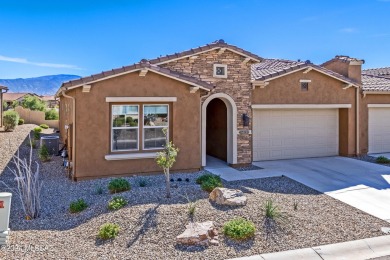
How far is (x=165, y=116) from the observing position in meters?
13.2

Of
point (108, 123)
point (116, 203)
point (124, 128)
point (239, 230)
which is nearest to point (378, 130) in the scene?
point (124, 128)

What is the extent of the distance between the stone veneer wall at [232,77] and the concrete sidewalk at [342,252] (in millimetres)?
8133

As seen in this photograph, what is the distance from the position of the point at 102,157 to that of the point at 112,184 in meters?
2.36

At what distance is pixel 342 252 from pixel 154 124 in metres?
8.11

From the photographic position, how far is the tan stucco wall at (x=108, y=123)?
11.9 meters

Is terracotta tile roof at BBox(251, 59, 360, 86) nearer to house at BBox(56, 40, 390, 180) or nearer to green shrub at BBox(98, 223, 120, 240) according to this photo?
house at BBox(56, 40, 390, 180)

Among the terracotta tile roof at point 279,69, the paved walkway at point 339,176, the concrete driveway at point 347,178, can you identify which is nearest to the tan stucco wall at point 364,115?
the terracotta tile roof at point 279,69

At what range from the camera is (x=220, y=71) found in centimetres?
1463

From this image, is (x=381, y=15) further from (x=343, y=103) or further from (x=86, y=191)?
(x=86, y=191)

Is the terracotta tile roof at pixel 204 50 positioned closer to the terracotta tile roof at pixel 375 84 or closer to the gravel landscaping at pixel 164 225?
the gravel landscaping at pixel 164 225

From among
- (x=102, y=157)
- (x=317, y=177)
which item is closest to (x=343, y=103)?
(x=317, y=177)

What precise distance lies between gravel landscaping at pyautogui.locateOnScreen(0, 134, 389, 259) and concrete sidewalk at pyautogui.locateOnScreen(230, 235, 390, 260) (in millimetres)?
Answer: 191

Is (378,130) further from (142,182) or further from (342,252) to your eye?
(142,182)

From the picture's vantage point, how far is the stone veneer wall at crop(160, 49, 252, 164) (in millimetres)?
14281
